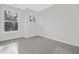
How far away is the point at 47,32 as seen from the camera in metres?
4.60

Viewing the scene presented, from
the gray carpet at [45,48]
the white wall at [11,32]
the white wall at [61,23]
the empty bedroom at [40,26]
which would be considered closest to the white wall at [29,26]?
the empty bedroom at [40,26]

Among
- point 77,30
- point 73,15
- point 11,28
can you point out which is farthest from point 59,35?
point 11,28

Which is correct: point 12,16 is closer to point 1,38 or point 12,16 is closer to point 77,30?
point 1,38

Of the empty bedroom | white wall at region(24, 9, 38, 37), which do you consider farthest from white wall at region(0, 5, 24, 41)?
white wall at region(24, 9, 38, 37)

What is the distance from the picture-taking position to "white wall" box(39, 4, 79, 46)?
312 cm

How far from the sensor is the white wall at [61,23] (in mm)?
3121

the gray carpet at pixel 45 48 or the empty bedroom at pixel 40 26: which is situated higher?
the empty bedroom at pixel 40 26

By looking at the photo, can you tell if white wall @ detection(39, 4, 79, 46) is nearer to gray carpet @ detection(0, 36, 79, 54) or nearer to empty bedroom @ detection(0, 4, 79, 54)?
empty bedroom @ detection(0, 4, 79, 54)

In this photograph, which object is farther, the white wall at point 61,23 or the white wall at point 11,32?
the white wall at point 11,32

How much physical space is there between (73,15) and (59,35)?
131cm

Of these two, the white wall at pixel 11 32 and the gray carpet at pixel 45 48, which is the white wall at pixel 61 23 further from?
the white wall at pixel 11 32

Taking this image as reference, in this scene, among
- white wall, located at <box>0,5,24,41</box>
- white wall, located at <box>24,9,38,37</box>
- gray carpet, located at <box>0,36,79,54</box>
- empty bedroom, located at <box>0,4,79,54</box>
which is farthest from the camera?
white wall, located at <box>24,9,38,37</box>

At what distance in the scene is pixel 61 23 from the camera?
371 centimetres

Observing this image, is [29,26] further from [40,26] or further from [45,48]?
[45,48]
